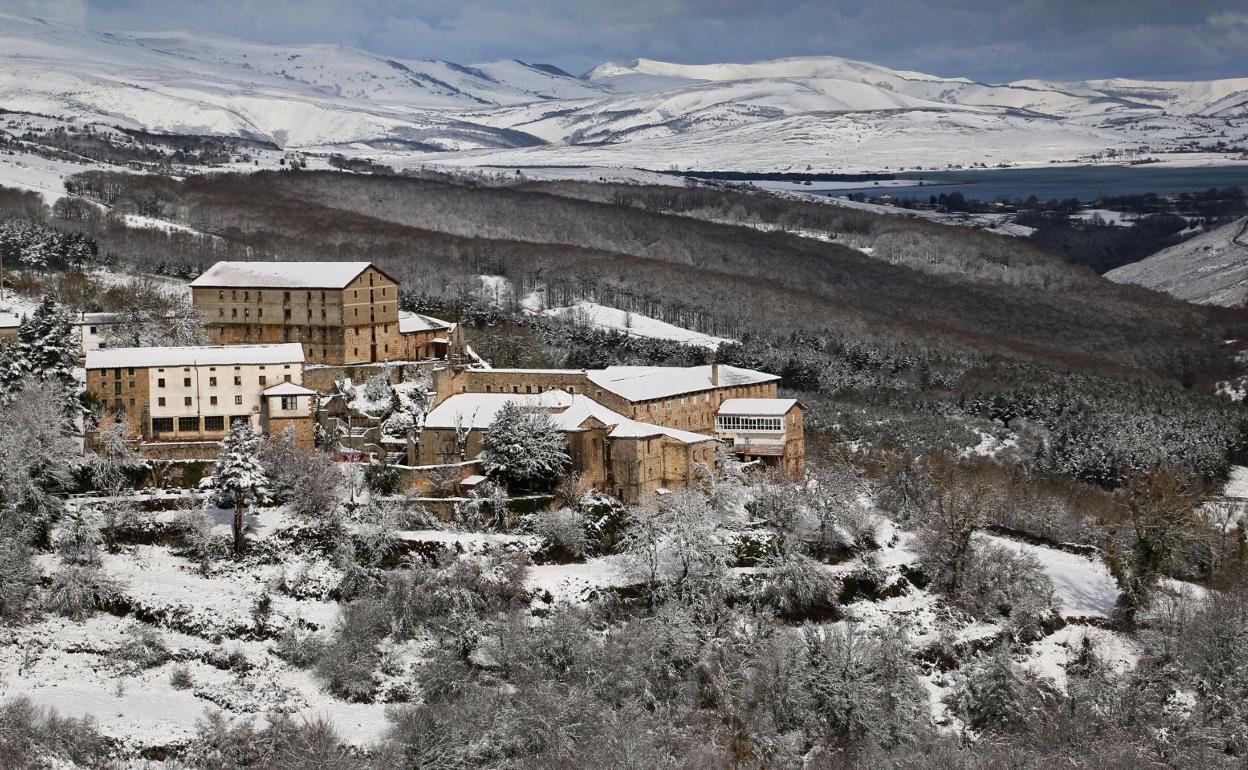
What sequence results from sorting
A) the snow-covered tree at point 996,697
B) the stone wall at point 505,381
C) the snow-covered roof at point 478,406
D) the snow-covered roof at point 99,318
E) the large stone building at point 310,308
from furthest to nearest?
the large stone building at point 310,308 → the snow-covered roof at point 99,318 → the stone wall at point 505,381 → the snow-covered roof at point 478,406 → the snow-covered tree at point 996,697

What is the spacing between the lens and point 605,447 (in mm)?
73250

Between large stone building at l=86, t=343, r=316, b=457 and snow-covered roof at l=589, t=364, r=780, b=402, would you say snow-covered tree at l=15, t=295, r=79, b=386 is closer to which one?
large stone building at l=86, t=343, r=316, b=457

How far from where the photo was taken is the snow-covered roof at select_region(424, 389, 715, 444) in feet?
241

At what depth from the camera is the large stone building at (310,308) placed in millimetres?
84438

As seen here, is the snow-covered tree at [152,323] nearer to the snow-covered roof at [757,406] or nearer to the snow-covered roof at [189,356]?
the snow-covered roof at [189,356]

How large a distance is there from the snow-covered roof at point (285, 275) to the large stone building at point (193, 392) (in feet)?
36.3

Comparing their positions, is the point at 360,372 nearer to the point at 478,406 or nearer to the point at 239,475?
the point at 478,406

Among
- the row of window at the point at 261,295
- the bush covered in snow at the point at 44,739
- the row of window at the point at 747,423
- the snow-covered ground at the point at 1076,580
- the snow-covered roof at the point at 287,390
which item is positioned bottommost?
the bush covered in snow at the point at 44,739

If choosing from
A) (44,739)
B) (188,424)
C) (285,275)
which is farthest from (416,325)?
(44,739)

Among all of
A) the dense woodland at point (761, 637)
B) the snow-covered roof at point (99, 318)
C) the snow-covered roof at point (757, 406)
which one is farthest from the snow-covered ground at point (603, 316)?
the snow-covered roof at point (99, 318)

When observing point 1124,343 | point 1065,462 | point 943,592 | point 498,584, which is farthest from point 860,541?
point 1124,343

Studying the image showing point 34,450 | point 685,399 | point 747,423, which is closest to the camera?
point 34,450

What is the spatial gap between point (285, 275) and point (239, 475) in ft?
76.5

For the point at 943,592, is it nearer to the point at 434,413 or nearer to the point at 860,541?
the point at 860,541
